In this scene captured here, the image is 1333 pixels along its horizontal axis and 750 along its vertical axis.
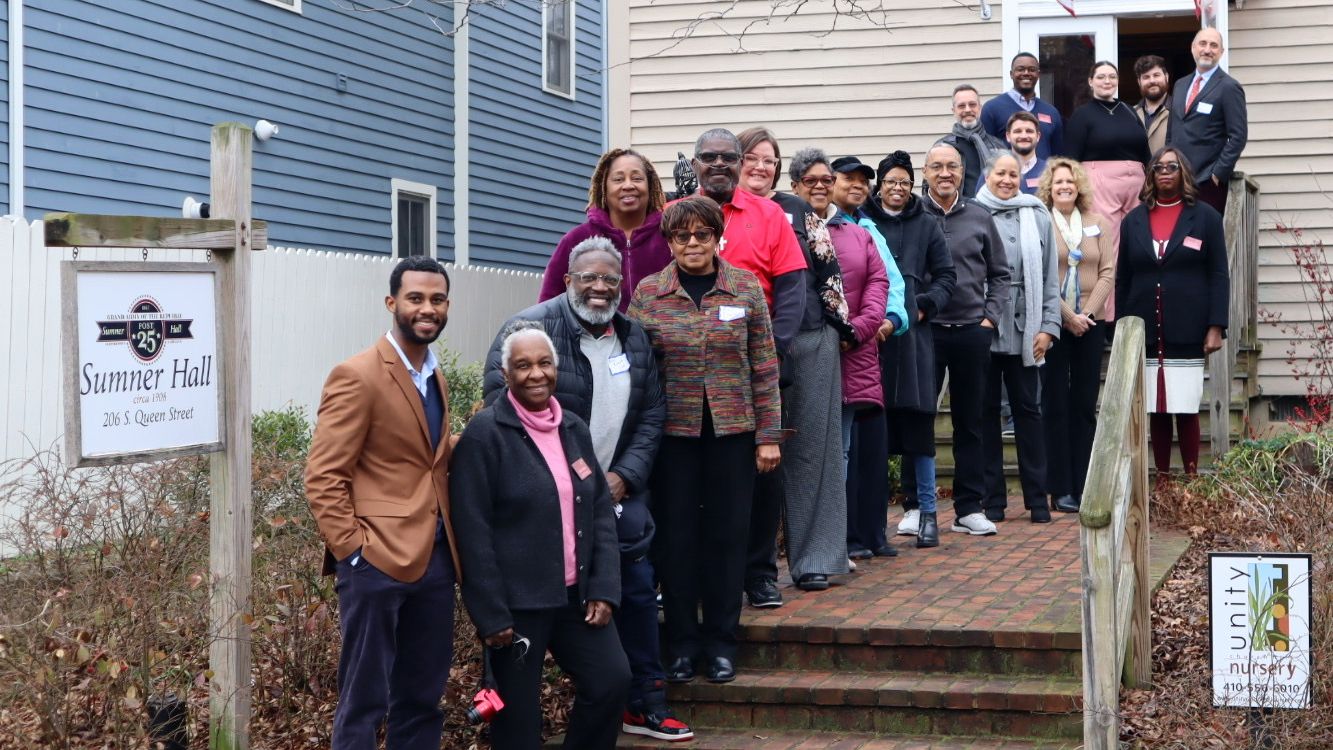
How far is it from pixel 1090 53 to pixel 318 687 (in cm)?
875

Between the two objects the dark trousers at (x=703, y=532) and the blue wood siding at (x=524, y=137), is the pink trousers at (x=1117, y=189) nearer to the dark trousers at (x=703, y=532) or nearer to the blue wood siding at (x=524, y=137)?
the dark trousers at (x=703, y=532)

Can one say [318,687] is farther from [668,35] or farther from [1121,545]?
[668,35]

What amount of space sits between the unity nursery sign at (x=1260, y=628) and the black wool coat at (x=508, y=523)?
2.09m

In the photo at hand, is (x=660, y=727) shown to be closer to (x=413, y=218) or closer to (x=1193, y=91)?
(x=1193, y=91)

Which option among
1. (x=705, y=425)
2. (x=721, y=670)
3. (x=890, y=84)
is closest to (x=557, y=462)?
(x=705, y=425)

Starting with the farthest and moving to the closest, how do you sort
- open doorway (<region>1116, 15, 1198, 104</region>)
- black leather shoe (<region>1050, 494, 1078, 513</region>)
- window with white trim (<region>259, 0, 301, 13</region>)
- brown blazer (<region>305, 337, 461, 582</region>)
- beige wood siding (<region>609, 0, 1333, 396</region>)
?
open doorway (<region>1116, 15, 1198, 104</region>)
window with white trim (<region>259, 0, 301, 13</region>)
beige wood siding (<region>609, 0, 1333, 396</region>)
black leather shoe (<region>1050, 494, 1078, 513</region>)
brown blazer (<region>305, 337, 461, 582</region>)

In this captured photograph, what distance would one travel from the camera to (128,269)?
5.27 meters

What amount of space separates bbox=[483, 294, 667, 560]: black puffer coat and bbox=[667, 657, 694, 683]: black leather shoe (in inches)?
24.8

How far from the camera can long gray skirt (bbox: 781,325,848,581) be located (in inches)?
279

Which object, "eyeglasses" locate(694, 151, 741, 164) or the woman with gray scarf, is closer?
"eyeglasses" locate(694, 151, 741, 164)

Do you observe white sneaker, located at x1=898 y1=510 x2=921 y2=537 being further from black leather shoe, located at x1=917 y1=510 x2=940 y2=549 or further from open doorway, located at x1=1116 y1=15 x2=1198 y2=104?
open doorway, located at x1=1116 y1=15 x2=1198 y2=104

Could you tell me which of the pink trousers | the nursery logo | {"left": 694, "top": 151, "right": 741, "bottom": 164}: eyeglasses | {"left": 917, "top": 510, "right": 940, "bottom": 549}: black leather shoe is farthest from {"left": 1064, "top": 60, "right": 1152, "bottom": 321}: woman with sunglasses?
the nursery logo

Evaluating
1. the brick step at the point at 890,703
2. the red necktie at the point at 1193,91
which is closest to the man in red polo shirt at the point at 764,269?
the brick step at the point at 890,703

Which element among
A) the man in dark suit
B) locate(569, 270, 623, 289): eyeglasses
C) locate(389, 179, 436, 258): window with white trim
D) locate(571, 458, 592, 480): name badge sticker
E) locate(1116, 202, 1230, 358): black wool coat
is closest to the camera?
locate(571, 458, 592, 480): name badge sticker
